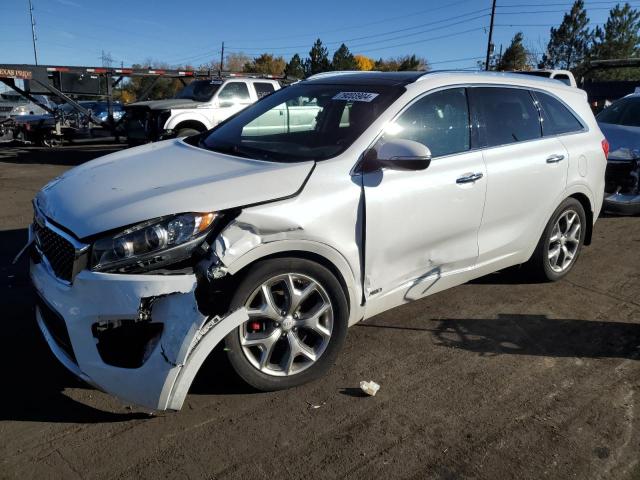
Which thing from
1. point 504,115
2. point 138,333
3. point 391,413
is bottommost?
point 391,413

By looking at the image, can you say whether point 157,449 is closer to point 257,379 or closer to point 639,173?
point 257,379

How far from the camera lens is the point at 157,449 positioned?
2545mm

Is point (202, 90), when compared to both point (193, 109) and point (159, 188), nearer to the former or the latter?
point (193, 109)

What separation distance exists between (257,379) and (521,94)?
319cm

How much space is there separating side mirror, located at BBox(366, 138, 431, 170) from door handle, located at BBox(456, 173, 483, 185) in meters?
0.59

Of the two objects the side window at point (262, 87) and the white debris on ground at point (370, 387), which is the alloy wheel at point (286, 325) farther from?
the side window at point (262, 87)

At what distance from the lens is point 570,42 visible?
48.6 m

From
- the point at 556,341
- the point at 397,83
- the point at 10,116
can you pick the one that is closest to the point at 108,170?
the point at 397,83

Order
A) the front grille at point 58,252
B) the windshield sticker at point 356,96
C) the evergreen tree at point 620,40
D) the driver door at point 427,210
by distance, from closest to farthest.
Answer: the front grille at point 58,252 < the driver door at point 427,210 < the windshield sticker at point 356,96 < the evergreen tree at point 620,40

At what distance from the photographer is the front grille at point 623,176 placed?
6.90 meters

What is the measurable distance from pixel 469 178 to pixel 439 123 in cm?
44

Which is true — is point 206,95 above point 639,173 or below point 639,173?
above

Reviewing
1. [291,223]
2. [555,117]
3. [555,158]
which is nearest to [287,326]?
[291,223]

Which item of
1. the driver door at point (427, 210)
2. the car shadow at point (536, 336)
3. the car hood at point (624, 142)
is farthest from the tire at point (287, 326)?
the car hood at point (624, 142)
